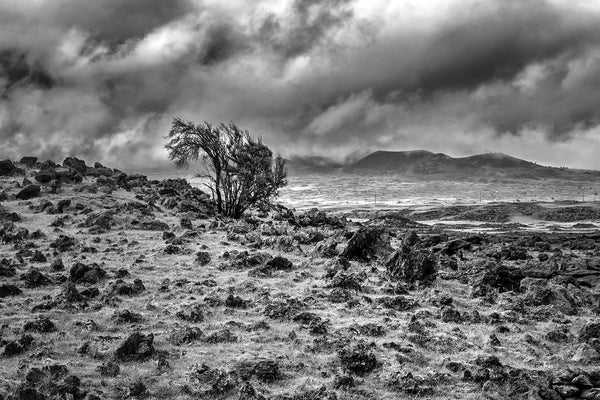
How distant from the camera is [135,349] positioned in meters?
12.4

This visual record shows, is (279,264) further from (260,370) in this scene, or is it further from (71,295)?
(260,370)

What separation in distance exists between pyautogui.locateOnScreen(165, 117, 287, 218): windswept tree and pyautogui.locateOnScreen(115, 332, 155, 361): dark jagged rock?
28.2 metres

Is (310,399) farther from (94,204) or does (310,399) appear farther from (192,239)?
(94,204)

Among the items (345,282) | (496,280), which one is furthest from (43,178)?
(496,280)

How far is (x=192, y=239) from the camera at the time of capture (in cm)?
2678

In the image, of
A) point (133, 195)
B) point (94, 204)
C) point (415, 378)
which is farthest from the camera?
point (133, 195)

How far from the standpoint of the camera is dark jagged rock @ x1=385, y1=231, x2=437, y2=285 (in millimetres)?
20281

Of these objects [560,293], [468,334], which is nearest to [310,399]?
[468,334]

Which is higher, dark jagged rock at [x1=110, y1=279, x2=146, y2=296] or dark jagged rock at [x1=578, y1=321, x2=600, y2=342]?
dark jagged rock at [x1=110, y1=279, x2=146, y2=296]

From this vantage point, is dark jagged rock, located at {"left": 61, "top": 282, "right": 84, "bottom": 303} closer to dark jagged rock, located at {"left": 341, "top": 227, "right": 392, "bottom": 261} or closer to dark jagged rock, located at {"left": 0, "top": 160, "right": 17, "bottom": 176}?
dark jagged rock, located at {"left": 341, "top": 227, "right": 392, "bottom": 261}

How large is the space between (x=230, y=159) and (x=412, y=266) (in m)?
24.4

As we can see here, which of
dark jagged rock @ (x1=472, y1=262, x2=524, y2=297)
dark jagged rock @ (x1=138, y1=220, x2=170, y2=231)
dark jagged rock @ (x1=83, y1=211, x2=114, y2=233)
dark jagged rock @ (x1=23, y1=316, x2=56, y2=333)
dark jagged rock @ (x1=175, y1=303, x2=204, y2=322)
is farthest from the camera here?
dark jagged rock @ (x1=138, y1=220, x2=170, y2=231)

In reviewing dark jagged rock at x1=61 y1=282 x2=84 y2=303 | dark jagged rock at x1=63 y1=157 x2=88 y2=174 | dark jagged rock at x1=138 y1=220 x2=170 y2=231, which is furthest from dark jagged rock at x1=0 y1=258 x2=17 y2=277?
dark jagged rock at x1=63 y1=157 x2=88 y2=174

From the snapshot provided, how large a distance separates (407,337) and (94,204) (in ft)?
91.6
